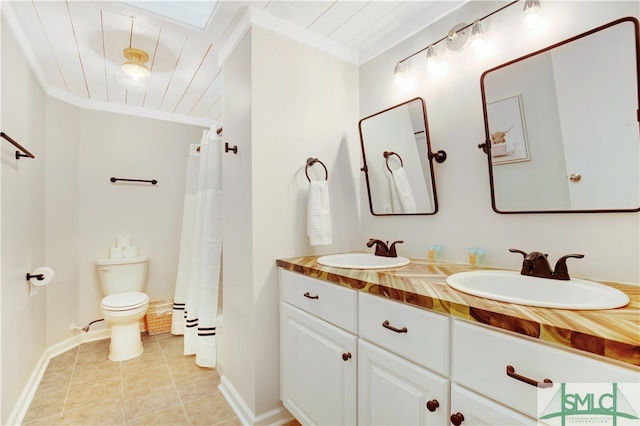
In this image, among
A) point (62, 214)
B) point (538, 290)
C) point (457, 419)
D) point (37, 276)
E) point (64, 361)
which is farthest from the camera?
point (62, 214)

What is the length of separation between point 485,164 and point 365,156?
2.44 feet

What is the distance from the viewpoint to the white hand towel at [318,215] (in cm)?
168

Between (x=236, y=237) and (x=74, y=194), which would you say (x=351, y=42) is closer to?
(x=236, y=237)

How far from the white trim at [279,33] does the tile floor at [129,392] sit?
2.14 metres

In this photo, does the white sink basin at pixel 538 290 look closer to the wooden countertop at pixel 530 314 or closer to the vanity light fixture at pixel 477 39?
the wooden countertop at pixel 530 314

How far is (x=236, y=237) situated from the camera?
179cm

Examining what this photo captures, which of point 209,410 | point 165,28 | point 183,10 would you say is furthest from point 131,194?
point 209,410

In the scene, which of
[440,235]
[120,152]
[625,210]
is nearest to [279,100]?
[440,235]

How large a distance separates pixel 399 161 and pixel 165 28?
1.49 metres

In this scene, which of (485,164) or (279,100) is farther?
(279,100)

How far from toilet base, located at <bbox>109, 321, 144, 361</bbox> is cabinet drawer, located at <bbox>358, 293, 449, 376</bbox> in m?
2.20

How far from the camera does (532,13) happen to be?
1.17 meters

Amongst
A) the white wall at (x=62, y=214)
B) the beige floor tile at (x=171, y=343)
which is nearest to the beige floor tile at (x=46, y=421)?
the beige floor tile at (x=171, y=343)
